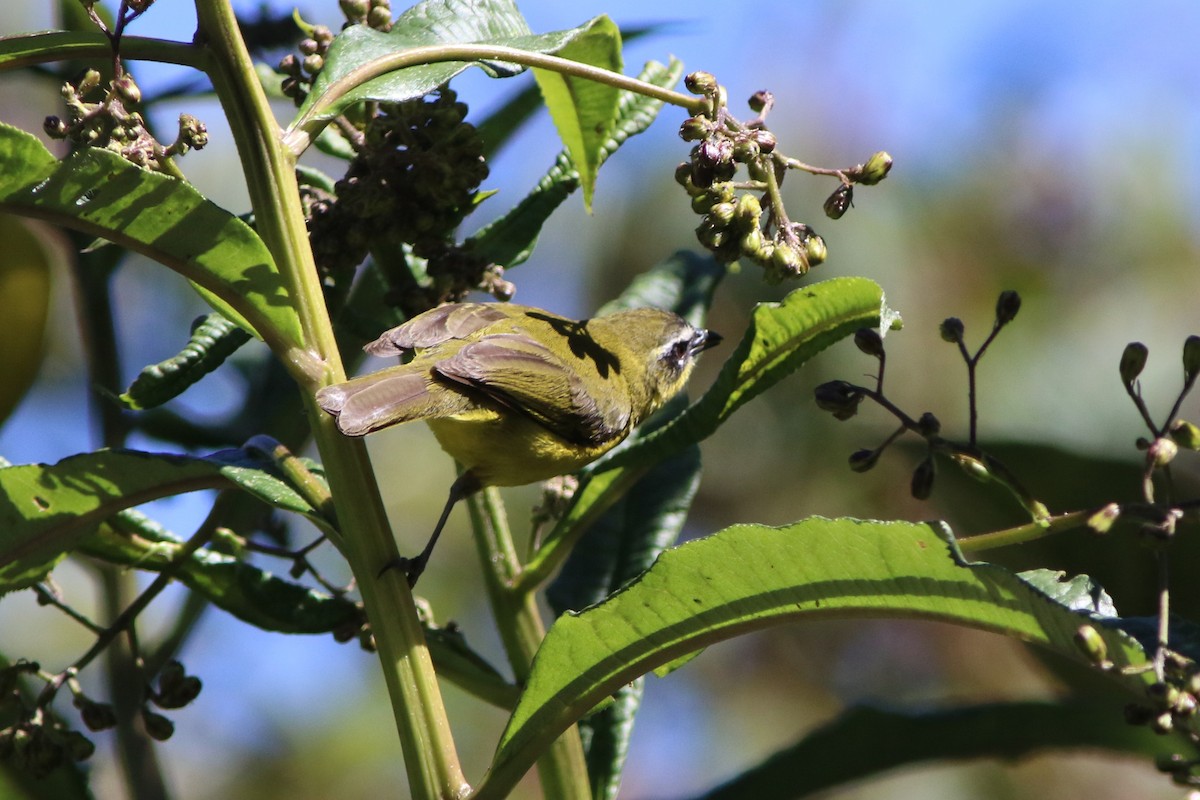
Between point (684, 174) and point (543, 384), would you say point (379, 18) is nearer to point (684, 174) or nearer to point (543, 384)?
point (684, 174)

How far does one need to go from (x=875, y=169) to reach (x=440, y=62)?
63 centimetres

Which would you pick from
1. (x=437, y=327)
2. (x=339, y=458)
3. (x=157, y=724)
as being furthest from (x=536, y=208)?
(x=157, y=724)

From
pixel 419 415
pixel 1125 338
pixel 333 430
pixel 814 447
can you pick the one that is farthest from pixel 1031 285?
pixel 333 430

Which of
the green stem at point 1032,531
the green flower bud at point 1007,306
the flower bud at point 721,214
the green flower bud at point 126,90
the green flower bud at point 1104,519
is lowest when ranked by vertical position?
the green flower bud at point 1104,519

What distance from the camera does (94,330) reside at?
2490mm

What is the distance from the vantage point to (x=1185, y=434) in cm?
147

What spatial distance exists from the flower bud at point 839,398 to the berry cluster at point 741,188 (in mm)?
179

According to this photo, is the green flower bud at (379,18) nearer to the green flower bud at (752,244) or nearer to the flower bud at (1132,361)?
the green flower bud at (752,244)

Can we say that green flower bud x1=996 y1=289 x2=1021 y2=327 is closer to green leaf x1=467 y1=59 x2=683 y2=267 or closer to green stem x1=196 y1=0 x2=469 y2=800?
green leaf x1=467 y1=59 x2=683 y2=267

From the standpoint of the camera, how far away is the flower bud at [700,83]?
1.59 m

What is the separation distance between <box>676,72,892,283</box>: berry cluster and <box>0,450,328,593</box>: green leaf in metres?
0.66

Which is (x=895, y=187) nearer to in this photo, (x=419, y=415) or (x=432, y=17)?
(x=419, y=415)

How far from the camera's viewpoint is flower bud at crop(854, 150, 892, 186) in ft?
5.46

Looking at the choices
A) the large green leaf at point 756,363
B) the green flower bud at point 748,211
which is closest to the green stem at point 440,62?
the green flower bud at point 748,211
